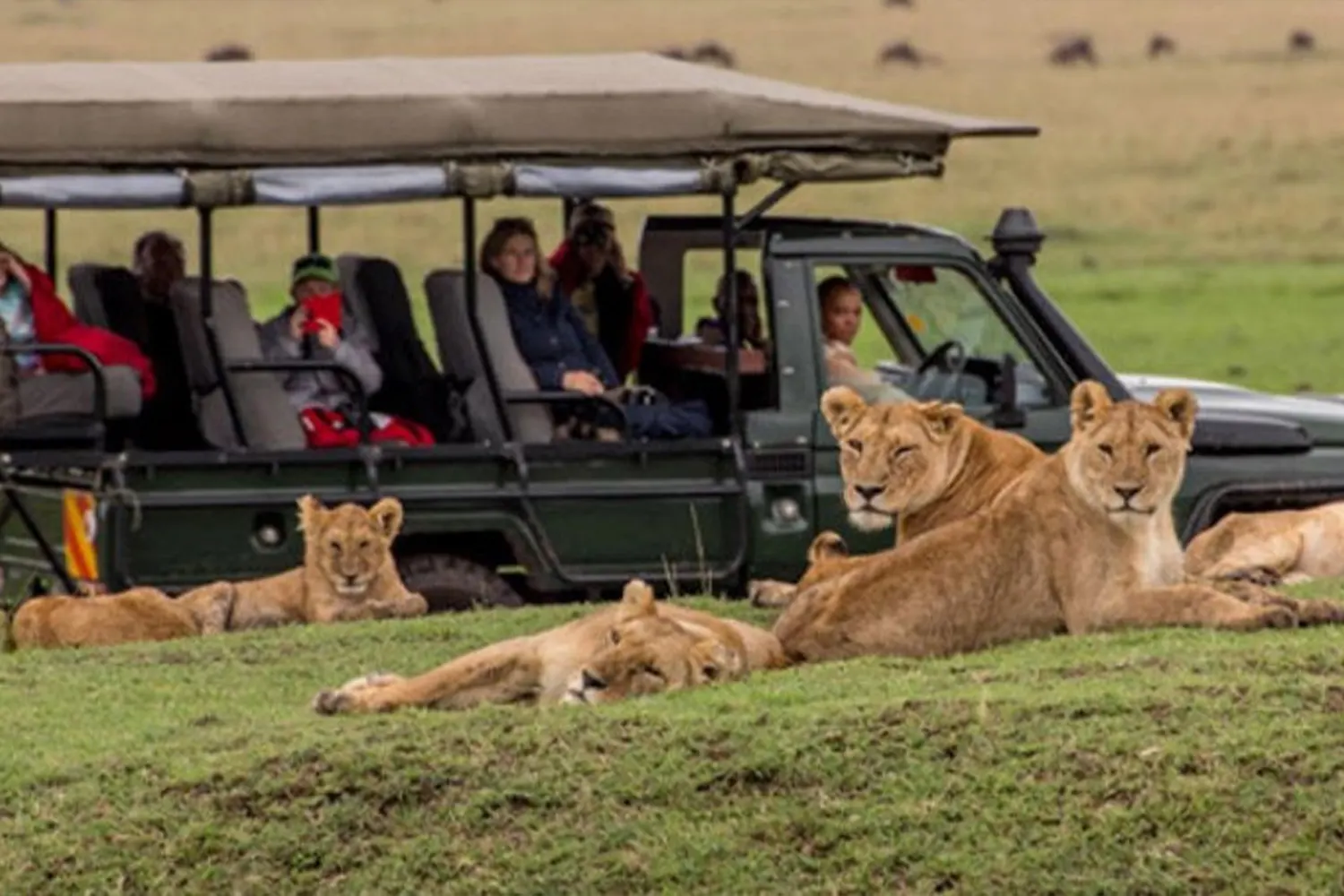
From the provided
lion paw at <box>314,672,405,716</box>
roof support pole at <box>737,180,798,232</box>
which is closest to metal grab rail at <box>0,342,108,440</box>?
roof support pole at <box>737,180,798,232</box>

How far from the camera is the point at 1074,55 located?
49.3 m

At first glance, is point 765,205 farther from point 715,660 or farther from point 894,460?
point 715,660

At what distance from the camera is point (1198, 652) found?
27.2 feet

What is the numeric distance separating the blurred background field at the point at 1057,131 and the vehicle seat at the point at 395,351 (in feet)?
49.4

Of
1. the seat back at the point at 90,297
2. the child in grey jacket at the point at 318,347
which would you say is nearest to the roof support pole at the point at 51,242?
the seat back at the point at 90,297

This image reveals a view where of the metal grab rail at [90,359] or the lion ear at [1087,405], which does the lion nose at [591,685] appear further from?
the metal grab rail at [90,359]

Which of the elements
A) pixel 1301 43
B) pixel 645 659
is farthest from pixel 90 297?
pixel 1301 43

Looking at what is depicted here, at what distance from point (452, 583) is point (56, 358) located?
1.31 metres

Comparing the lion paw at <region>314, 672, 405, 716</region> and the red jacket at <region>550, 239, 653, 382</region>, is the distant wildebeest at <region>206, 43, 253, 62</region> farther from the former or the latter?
the lion paw at <region>314, 672, 405, 716</region>

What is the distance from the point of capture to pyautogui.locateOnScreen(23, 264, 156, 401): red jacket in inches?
460

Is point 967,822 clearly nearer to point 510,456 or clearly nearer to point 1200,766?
point 1200,766

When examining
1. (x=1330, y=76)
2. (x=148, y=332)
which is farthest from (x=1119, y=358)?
(x=1330, y=76)

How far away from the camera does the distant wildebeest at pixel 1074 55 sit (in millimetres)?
49084

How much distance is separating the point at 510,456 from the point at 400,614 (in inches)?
26.1
